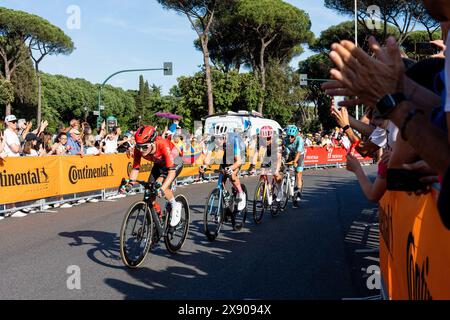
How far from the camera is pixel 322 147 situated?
31438 mm

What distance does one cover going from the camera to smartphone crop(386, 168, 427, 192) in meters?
2.23

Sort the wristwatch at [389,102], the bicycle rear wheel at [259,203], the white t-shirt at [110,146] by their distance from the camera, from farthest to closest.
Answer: the white t-shirt at [110,146] → the bicycle rear wheel at [259,203] → the wristwatch at [389,102]

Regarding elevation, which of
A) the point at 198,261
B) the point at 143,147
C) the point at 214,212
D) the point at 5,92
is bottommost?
the point at 198,261

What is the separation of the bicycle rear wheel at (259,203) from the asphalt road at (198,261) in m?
0.20

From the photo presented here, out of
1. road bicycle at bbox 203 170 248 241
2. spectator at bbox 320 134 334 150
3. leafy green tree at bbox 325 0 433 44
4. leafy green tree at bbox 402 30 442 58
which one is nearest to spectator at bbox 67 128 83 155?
road bicycle at bbox 203 170 248 241

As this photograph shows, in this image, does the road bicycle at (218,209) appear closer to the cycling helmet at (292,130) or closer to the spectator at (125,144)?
the cycling helmet at (292,130)

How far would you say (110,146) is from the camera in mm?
15406

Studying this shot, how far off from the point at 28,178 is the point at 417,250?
391 inches

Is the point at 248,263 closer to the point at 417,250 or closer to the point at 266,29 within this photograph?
the point at 417,250

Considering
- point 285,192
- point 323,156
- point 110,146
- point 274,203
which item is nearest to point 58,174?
point 110,146

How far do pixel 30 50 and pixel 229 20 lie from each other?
2302 centimetres

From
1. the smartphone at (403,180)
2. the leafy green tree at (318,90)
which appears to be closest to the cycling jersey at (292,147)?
the smartphone at (403,180)

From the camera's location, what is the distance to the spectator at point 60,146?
1265 cm
